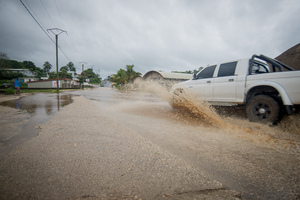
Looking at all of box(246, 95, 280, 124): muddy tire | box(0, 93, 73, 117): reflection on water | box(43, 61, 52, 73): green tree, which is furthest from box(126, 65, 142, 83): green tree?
box(43, 61, 52, 73): green tree

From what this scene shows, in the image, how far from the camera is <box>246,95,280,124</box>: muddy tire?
3.74 metres

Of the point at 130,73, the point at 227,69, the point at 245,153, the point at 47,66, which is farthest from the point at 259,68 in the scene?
the point at 47,66

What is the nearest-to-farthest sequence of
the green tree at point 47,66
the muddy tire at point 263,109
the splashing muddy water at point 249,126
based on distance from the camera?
the splashing muddy water at point 249,126, the muddy tire at point 263,109, the green tree at point 47,66

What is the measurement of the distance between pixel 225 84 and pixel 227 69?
591mm

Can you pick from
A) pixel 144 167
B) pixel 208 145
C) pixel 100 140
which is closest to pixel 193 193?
pixel 144 167

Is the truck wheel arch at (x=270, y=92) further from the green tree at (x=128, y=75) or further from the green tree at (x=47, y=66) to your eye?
the green tree at (x=47, y=66)

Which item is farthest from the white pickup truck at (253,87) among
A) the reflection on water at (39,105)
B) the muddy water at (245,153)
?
the reflection on water at (39,105)

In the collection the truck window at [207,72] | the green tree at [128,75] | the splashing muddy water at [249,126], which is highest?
the green tree at [128,75]

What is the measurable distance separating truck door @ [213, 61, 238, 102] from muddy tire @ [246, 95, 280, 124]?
56 cm

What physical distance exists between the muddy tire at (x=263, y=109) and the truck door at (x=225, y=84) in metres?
0.56

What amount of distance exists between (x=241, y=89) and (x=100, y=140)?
4342mm

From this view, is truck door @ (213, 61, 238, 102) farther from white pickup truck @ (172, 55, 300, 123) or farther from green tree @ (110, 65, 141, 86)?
green tree @ (110, 65, 141, 86)

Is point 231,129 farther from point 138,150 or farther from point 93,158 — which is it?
point 93,158

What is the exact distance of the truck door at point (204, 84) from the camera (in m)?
5.18
